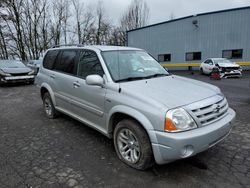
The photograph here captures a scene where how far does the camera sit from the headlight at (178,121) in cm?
231

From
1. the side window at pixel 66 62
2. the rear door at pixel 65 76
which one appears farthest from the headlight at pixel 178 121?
the side window at pixel 66 62

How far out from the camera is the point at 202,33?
63.0 ft

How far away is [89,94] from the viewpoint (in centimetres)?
342

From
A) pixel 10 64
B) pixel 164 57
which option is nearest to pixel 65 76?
pixel 10 64

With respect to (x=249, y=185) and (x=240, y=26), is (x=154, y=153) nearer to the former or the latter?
(x=249, y=185)

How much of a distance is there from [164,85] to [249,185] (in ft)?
5.67

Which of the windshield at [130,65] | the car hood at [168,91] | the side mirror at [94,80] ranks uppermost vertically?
the windshield at [130,65]

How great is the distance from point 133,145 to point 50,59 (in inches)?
135

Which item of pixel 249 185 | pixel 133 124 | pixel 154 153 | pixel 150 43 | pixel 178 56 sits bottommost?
pixel 249 185

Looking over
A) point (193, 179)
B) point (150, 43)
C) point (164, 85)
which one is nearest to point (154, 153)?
point (193, 179)

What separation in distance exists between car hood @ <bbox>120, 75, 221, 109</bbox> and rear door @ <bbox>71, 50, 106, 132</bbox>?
0.58m

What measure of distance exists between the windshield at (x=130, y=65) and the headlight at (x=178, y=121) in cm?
113

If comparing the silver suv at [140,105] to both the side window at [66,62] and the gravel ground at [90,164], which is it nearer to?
the side window at [66,62]

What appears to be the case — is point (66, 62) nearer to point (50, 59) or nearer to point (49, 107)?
point (50, 59)
